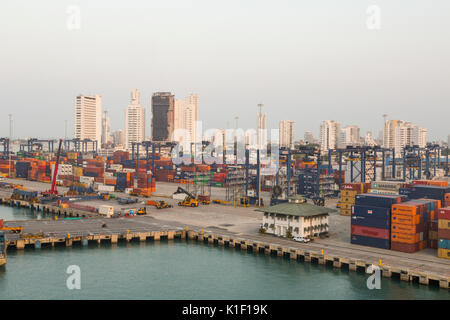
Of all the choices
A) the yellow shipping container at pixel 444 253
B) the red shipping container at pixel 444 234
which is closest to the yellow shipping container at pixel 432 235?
the yellow shipping container at pixel 444 253

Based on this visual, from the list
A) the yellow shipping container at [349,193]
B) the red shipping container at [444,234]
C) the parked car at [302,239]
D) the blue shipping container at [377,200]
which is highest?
the blue shipping container at [377,200]

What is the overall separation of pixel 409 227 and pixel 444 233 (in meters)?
3.47

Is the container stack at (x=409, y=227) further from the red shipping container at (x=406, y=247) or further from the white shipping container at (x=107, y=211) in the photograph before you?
the white shipping container at (x=107, y=211)

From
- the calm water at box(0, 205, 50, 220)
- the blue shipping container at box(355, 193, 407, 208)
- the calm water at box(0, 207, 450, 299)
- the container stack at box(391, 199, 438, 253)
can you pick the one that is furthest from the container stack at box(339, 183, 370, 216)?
the calm water at box(0, 205, 50, 220)

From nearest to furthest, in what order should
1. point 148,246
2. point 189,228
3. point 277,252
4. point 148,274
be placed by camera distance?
point 148,274 → point 277,252 → point 148,246 → point 189,228

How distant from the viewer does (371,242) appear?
51.2 m

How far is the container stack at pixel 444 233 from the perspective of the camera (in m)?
45.6

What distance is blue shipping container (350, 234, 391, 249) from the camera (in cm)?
5006

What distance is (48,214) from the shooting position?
85.1 m

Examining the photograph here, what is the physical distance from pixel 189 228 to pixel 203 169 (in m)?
78.3
